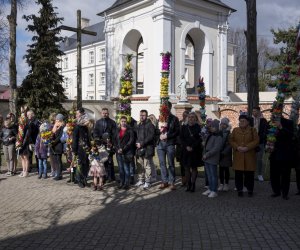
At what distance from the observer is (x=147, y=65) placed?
84.7ft

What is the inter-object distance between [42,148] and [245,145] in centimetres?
576

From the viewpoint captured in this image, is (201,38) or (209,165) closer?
(209,165)

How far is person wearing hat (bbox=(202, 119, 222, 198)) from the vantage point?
27.8ft

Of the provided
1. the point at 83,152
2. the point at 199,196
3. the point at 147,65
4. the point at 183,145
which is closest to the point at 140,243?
the point at 199,196

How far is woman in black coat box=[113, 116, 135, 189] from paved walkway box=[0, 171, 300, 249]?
1.49 feet

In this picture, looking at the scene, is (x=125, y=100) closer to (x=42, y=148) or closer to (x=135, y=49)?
(x=42, y=148)

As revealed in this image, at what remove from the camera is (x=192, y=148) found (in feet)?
29.0

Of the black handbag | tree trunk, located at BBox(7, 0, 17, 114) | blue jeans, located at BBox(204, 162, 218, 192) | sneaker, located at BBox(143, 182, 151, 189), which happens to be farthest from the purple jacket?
blue jeans, located at BBox(204, 162, 218, 192)

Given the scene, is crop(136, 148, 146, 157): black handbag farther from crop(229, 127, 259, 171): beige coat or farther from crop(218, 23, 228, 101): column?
crop(218, 23, 228, 101): column

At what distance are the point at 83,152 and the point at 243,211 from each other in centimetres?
433

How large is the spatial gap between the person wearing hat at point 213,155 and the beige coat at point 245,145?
350 mm

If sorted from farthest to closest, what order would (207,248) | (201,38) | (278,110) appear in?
(201,38) → (278,110) → (207,248)

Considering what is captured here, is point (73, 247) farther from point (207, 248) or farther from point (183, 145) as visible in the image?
point (183, 145)

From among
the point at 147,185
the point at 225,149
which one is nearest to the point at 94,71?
the point at 147,185
